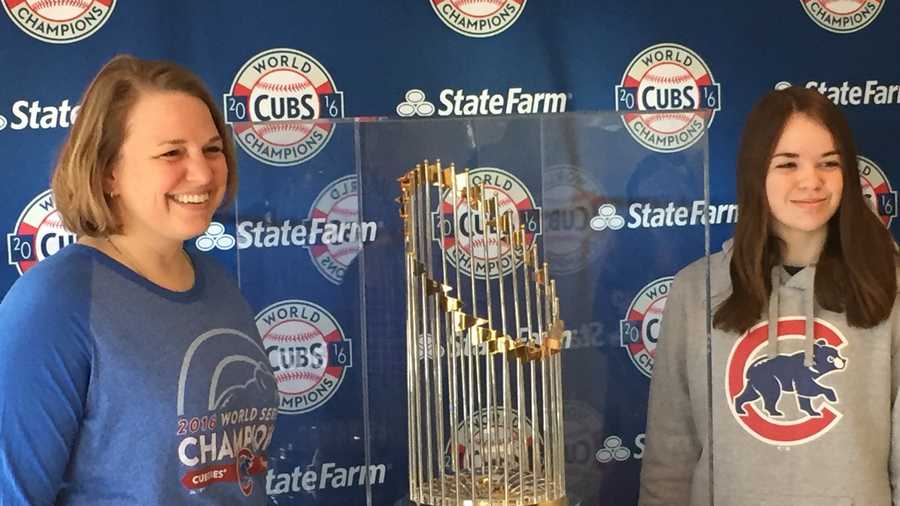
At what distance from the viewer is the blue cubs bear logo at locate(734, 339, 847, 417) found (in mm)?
1679

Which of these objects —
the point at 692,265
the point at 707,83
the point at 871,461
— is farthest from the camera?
the point at 707,83

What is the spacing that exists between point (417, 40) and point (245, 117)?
1.24ft

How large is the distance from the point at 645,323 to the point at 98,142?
2.38ft

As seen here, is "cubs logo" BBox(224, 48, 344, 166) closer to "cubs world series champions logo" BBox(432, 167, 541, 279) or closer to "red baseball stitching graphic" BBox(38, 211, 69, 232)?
"red baseball stitching graphic" BBox(38, 211, 69, 232)

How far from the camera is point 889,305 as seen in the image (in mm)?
1713

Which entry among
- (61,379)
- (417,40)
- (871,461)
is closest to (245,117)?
(417,40)

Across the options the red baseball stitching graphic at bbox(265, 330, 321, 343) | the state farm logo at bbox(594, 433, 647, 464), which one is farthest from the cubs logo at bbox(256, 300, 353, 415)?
the state farm logo at bbox(594, 433, 647, 464)

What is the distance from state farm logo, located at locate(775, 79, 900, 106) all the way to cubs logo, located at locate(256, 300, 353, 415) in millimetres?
1401

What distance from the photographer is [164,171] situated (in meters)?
1.21

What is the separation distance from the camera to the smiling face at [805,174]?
171 cm

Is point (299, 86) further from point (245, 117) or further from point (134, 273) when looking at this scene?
point (134, 273)

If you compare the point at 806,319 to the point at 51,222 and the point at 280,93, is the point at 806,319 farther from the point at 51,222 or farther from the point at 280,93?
the point at 51,222

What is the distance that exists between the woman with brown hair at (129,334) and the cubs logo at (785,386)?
77cm

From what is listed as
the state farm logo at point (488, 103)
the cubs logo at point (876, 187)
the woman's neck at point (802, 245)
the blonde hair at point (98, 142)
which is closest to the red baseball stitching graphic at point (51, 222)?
the state farm logo at point (488, 103)
